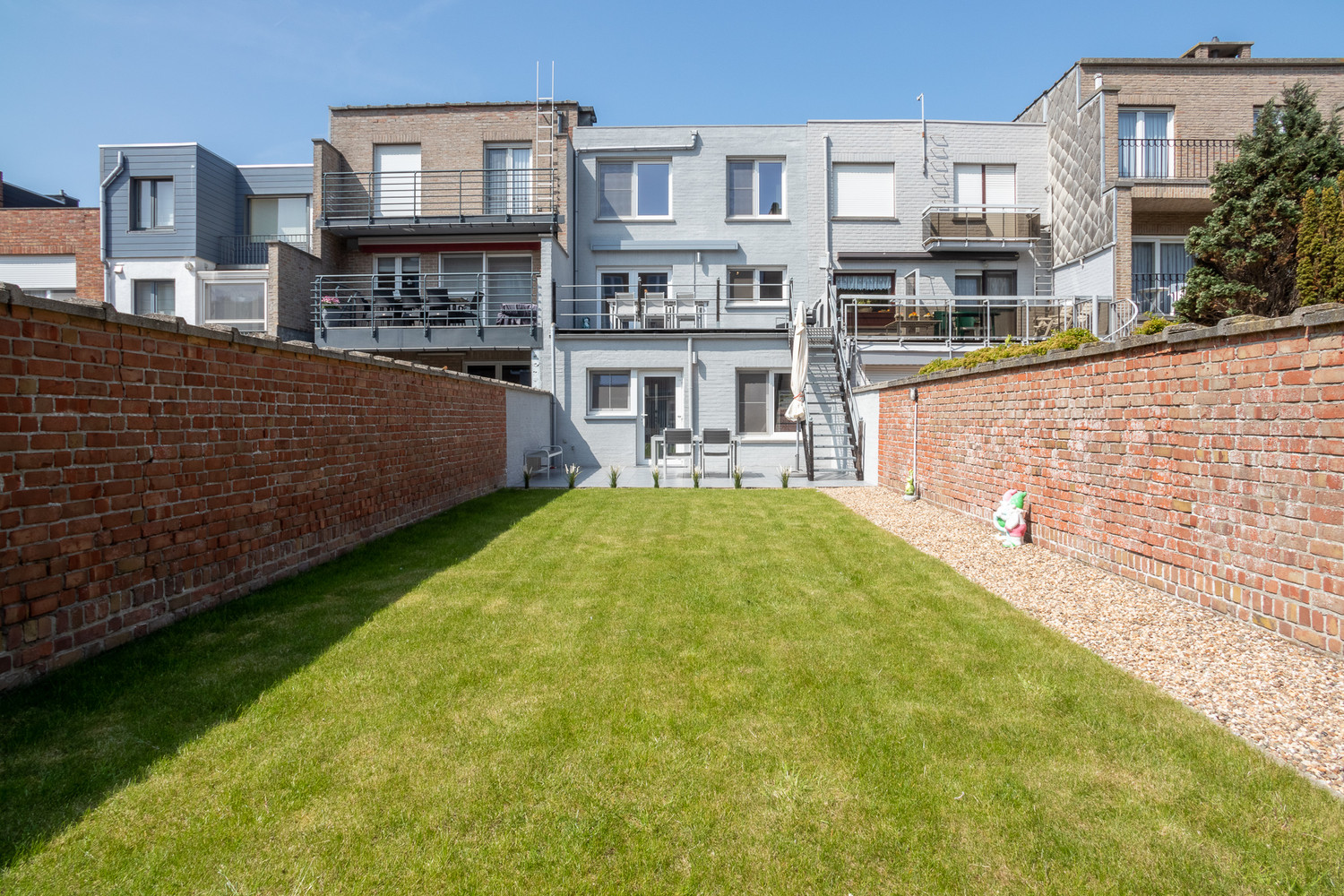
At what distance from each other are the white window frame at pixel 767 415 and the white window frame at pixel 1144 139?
406 inches

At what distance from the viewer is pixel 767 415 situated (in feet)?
52.2

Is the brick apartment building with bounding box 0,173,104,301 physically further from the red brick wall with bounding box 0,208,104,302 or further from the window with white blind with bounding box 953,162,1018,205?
the window with white blind with bounding box 953,162,1018,205

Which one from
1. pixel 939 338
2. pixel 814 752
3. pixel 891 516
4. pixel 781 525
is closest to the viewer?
pixel 814 752

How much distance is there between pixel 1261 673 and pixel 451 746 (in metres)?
3.68

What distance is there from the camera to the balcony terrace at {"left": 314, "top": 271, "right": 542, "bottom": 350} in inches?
631

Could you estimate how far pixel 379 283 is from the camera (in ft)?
61.1

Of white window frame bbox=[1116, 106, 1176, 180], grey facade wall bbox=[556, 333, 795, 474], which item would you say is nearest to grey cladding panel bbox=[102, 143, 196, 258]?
grey facade wall bbox=[556, 333, 795, 474]

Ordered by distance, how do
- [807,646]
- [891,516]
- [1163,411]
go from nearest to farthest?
[807,646], [1163,411], [891,516]

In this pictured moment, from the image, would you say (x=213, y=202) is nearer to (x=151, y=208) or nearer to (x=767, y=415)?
(x=151, y=208)

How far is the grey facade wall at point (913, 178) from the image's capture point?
1886cm

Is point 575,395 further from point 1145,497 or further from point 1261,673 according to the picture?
point 1261,673

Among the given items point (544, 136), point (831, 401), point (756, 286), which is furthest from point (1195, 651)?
point (544, 136)

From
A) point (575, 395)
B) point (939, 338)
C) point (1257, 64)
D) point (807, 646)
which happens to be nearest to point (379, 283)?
point (575, 395)

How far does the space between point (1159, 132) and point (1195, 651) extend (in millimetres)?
19840
